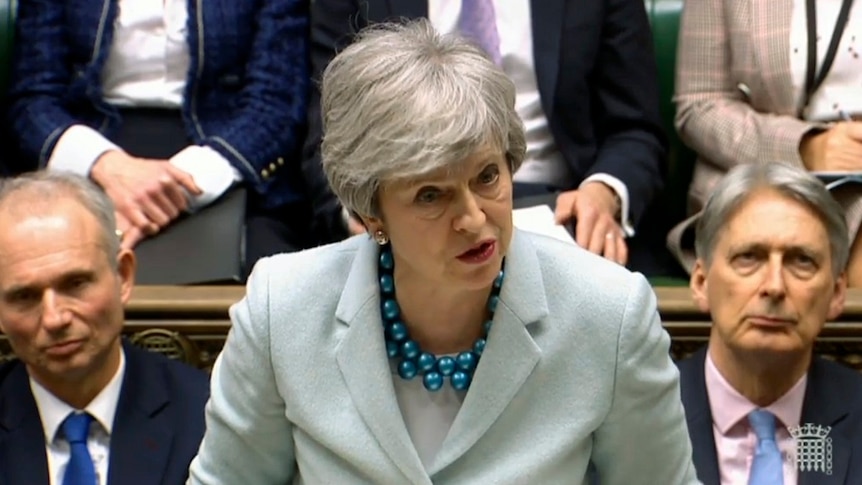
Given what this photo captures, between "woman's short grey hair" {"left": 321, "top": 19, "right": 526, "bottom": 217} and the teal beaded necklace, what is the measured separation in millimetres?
123

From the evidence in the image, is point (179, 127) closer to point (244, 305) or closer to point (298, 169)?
point (298, 169)

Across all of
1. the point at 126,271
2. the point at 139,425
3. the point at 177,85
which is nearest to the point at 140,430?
the point at 139,425

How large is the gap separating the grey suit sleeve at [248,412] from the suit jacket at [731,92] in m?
1.08

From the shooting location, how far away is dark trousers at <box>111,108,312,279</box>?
2.35 meters

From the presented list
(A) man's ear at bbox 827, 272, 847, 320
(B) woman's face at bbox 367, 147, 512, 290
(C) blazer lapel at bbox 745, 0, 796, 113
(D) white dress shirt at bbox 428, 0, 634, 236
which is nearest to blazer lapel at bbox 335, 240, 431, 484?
(B) woman's face at bbox 367, 147, 512, 290

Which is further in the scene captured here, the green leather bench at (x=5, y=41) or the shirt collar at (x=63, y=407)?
the green leather bench at (x=5, y=41)

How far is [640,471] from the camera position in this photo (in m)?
1.42

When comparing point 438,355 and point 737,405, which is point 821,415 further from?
point 438,355

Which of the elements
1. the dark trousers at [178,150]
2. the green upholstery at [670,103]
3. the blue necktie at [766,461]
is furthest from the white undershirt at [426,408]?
the green upholstery at [670,103]

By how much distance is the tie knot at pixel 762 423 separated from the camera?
1.90 metres

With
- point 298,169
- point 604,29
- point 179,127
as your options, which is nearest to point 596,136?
point 604,29

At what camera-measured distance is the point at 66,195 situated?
1.93 metres

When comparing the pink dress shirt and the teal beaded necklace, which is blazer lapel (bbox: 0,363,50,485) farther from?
the pink dress shirt

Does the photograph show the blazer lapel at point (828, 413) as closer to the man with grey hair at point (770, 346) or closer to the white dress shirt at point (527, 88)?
the man with grey hair at point (770, 346)
